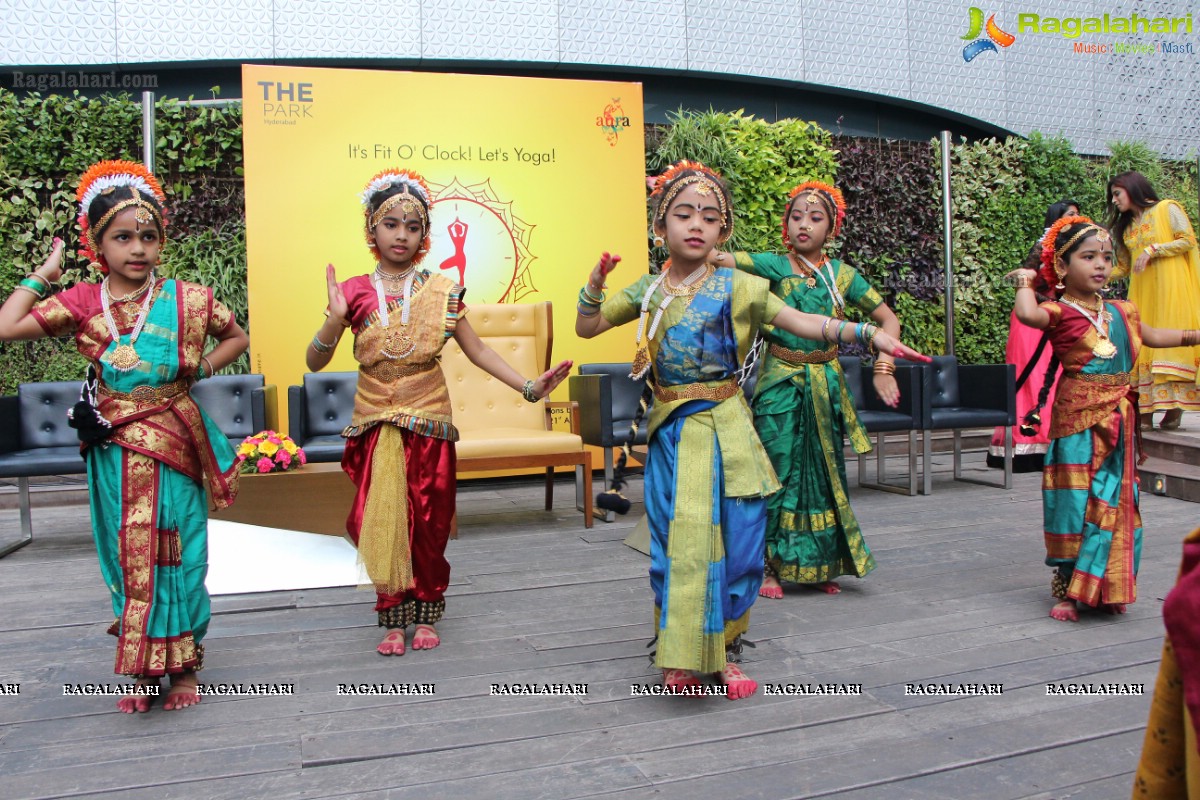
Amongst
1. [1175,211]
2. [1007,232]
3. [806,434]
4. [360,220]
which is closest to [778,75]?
[1007,232]

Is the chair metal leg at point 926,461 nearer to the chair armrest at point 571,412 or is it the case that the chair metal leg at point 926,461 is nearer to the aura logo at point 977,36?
the chair armrest at point 571,412

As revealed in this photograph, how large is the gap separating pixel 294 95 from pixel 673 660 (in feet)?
18.3

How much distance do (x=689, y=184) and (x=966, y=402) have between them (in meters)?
4.98

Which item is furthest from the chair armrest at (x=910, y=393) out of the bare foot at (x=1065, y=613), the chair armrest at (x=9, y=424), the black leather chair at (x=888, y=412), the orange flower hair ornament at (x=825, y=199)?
the chair armrest at (x=9, y=424)

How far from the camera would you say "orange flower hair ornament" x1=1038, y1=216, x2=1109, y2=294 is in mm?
3763

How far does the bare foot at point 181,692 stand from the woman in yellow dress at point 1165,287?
22.4 ft

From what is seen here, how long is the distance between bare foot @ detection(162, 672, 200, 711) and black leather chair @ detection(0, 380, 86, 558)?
9.35 ft

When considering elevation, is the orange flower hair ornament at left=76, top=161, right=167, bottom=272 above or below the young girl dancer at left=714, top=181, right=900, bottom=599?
above

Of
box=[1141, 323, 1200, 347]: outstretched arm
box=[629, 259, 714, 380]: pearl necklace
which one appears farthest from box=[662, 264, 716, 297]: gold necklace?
box=[1141, 323, 1200, 347]: outstretched arm

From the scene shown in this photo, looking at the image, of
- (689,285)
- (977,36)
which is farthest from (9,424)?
(977,36)

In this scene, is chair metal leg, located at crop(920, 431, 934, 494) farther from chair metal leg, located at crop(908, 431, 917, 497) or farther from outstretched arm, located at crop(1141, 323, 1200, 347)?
outstretched arm, located at crop(1141, 323, 1200, 347)

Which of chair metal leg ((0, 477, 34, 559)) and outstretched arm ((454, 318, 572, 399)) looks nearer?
outstretched arm ((454, 318, 572, 399))

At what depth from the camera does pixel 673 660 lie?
2.85m

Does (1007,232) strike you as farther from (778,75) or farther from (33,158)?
(33,158)
